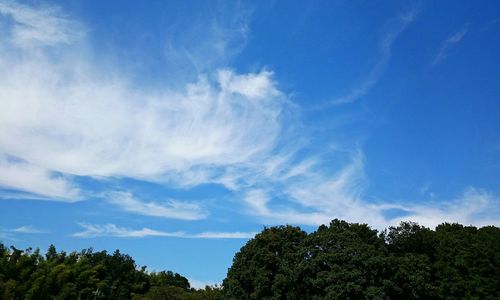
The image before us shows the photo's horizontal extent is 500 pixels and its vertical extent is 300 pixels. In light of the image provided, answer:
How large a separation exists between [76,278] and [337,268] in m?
29.5

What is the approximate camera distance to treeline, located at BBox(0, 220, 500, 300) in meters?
34.6

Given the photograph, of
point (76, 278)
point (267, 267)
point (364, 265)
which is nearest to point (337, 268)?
point (364, 265)

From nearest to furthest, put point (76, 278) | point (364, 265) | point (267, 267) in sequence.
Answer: point (364, 265) → point (267, 267) → point (76, 278)

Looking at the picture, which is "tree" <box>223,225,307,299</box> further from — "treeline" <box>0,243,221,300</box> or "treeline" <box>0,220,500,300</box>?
"treeline" <box>0,243,221,300</box>

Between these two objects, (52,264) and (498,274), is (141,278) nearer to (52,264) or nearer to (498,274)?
(52,264)

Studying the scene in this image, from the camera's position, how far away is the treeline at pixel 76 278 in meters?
41.3

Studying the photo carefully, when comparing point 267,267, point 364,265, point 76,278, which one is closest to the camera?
point 364,265

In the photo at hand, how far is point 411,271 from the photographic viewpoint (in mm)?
35781

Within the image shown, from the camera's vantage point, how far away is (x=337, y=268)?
114 ft

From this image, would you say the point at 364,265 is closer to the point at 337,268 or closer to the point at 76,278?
the point at 337,268

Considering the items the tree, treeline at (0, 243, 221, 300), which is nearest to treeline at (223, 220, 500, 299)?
the tree

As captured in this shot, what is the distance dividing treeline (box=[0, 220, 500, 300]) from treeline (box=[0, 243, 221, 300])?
0.36ft

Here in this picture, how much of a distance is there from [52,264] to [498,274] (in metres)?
42.7

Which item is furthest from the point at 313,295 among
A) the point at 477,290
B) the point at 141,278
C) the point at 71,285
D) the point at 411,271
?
the point at 141,278
